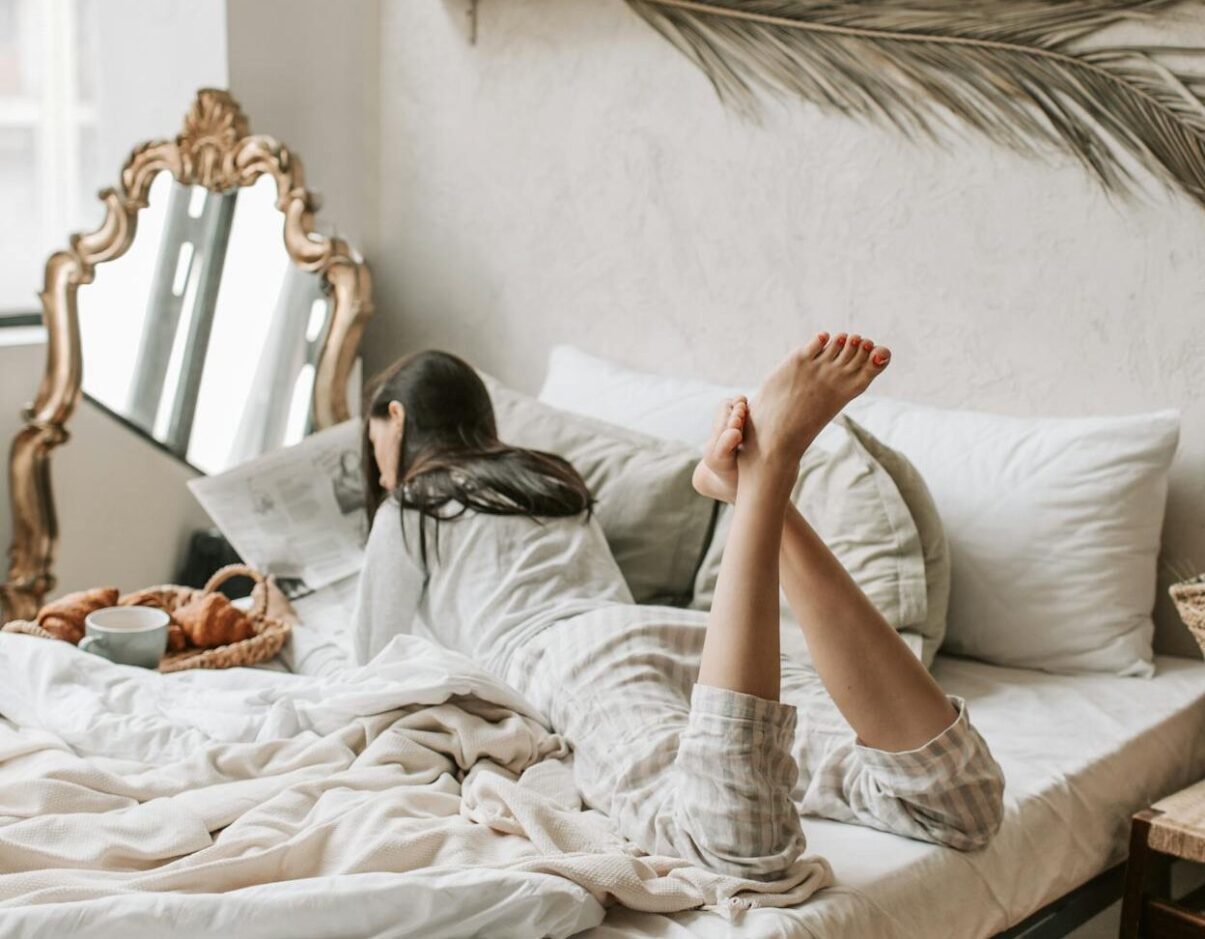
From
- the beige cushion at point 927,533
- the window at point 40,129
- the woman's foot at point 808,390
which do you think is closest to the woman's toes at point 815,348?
the woman's foot at point 808,390

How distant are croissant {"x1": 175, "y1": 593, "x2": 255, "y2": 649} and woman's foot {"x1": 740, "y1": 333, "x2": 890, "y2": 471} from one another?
871 millimetres

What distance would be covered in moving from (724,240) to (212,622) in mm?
1082

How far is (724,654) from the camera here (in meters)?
1.34

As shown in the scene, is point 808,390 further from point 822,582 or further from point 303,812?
point 303,812

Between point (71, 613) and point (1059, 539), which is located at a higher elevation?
point (1059, 539)

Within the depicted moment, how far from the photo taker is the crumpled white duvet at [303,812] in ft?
3.69

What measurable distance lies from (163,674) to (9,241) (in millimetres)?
1563

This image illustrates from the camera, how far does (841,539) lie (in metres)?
1.87

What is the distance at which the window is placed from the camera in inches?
118

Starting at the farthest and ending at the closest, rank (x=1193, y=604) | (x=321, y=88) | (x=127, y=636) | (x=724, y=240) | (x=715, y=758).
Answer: (x=321, y=88)
(x=724, y=240)
(x=127, y=636)
(x=1193, y=604)
(x=715, y=758)

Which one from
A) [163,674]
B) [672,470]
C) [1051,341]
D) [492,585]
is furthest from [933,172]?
[163,674]

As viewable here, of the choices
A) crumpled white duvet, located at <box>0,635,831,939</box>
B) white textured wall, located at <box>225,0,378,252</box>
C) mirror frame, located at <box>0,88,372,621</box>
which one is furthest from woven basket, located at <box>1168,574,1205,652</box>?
white textured wall, located at <box>225,0,378,252</box>

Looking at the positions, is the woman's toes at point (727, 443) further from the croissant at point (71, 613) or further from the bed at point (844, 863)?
the croissant at point (71, 613)

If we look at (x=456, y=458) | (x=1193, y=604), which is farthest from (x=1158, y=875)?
(x=456, y=458)
